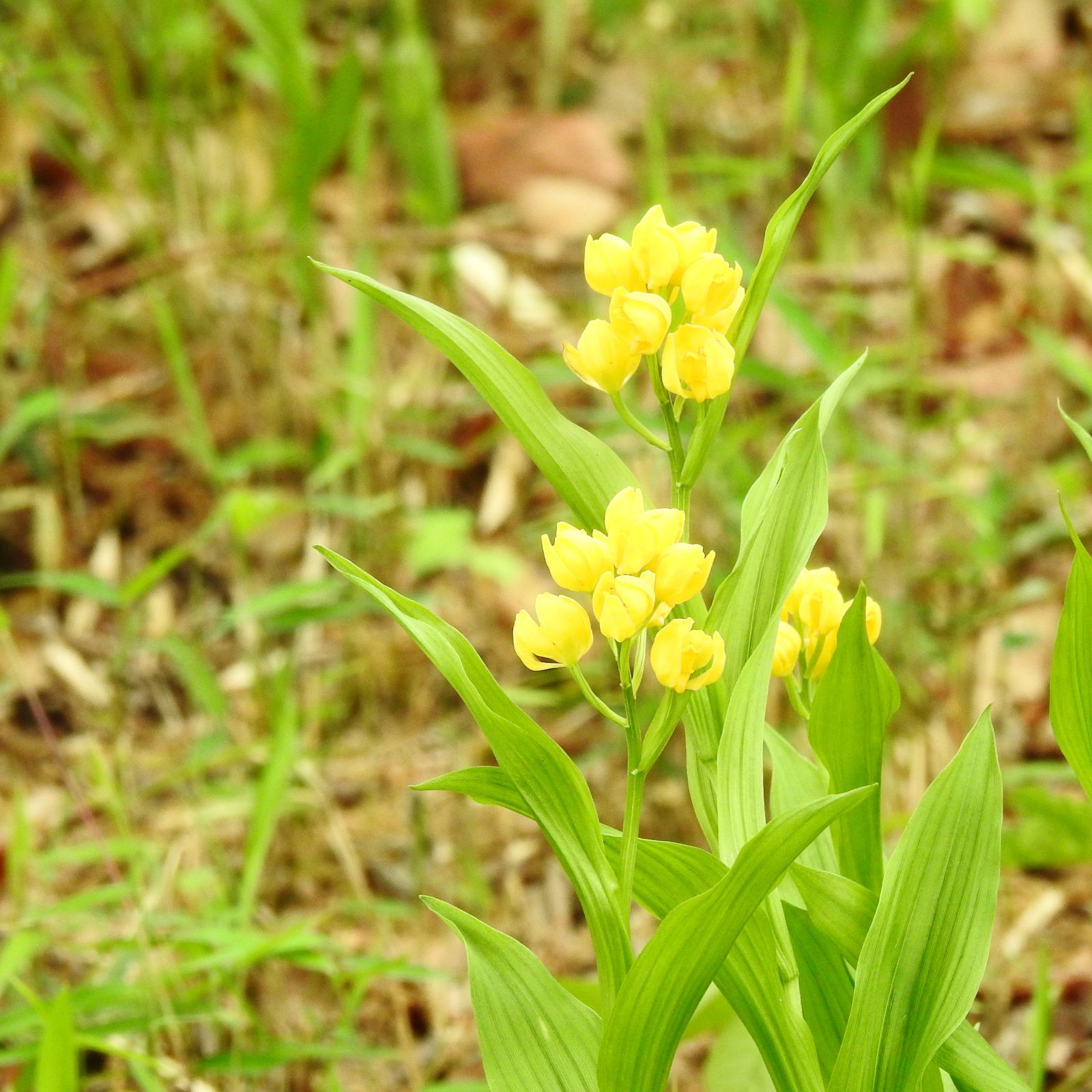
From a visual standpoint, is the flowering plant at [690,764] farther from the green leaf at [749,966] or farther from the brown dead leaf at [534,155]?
the brown dead leaf at [534,155]

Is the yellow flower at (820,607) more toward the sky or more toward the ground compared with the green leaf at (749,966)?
more toward the sky

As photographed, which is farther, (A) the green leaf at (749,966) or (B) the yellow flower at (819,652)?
(B) the yellow flower at (819,652)

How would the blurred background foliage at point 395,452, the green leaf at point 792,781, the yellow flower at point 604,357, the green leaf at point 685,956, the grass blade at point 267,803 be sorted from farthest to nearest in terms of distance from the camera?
the blurred background foliage at point 395,452
the grass blade at point 267,803
the green leaf at point 792,781
the yellow flower at point 604,357
the green leaf at point 685,956

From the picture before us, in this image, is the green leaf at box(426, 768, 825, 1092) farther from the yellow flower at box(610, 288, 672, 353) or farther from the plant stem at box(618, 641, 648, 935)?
the yellow flower at box(610, 288, 672, 353)

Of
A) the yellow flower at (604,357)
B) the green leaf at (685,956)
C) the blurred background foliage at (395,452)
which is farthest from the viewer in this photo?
the blurred background foliage at (395,452)

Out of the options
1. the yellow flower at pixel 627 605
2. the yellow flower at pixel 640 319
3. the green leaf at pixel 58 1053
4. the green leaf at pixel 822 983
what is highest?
the yellow flower at pixel 640 319

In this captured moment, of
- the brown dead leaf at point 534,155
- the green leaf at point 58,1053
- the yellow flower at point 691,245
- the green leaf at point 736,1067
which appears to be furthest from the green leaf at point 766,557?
the brown dead leaf at point 534,155

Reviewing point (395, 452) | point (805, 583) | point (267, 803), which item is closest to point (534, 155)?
point (395, 452)

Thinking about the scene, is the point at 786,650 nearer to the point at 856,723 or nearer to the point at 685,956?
the point at 856,723
